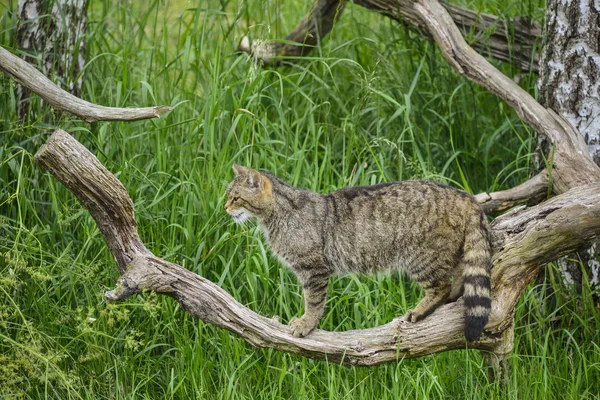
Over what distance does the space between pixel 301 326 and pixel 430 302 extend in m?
0.63

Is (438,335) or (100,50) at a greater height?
(100,50)

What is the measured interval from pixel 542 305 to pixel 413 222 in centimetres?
107

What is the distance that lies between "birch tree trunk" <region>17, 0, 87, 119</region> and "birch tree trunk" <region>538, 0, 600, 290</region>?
9.03ft

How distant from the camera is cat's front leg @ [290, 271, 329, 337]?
3900 millimetres

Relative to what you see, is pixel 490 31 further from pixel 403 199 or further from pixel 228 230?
pixel 228 230

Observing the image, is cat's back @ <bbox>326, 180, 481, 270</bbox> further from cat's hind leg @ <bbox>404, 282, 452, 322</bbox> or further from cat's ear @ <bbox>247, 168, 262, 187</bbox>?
cat's ear @ <bbox>247, 168, 262, 187</bbox>

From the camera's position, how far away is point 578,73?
176 inches

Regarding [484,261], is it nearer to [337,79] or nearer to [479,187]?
[479,187]

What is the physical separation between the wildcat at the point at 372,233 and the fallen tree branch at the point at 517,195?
47 cm

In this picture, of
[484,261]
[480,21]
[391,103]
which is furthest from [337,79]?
[484,261]

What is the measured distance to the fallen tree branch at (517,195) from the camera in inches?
173

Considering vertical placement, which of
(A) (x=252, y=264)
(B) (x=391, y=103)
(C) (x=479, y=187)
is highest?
(B) (x=391, y=103)

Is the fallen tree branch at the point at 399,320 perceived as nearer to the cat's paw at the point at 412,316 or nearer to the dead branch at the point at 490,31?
the cat's paw at the point at 412,316

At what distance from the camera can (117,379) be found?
4.01 metres
